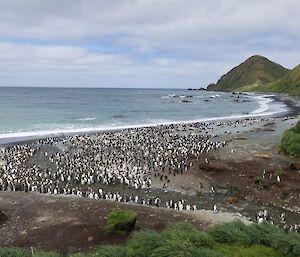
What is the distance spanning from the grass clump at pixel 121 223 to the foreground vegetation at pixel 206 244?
7.88m

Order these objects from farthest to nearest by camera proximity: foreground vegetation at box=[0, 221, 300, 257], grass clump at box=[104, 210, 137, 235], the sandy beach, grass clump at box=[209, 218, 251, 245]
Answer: the sandy beach → grass clump at box=[104, 210, 137, 235] → grass clump at box=[209, 218, 251, 245] → foreground vegetation at box=[0, 221, 300, 257]

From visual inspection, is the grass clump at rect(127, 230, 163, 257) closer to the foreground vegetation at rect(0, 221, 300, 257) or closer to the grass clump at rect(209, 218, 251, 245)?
the foreground vegetation at rect(0, 221, 300, 257)

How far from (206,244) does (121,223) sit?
9541mm

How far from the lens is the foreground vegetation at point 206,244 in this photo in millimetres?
11086

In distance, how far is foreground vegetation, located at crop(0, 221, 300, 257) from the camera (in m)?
11.1

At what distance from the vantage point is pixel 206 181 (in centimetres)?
3259

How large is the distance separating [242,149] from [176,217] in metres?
20.1

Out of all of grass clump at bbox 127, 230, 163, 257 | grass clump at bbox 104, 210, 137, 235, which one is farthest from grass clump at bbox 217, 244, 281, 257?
grass clump at bbox 104, 210, 137, 235

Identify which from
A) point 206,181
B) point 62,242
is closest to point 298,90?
point 206,181

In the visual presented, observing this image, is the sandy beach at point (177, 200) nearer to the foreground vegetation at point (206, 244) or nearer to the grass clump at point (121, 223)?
the grass clump at point (121, 223)

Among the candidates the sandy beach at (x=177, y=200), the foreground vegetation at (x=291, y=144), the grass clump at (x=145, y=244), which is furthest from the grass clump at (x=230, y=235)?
the foreground vegetation at (x=291, y=144)

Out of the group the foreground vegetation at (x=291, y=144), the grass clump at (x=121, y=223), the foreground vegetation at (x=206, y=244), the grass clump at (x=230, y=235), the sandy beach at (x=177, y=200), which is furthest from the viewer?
the foreground vegetation at (x=291, y=144)

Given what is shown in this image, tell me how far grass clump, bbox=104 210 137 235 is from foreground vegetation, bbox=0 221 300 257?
7875 millimetres

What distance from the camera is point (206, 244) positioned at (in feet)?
40.0
